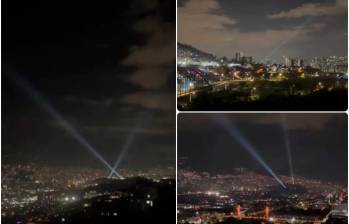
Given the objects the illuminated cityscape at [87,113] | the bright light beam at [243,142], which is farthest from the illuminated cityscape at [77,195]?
the bright light beam at [243,142]

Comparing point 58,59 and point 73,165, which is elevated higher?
point 58,59

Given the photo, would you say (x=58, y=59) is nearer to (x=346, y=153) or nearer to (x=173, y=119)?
(x=173, y=119)

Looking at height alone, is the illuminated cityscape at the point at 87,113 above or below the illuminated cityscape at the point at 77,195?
above

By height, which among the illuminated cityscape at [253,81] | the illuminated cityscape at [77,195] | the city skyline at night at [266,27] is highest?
the city skyline at night at [266,27]

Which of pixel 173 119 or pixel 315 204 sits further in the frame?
pixel 173 119

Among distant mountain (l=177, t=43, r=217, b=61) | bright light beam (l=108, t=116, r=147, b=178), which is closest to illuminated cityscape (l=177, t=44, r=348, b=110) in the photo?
distant mountain (l=177, t=43, r=217, b=61)

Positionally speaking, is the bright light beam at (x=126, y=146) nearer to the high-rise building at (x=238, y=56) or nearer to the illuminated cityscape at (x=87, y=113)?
the illuminated cityscape at (x=87, y=113)

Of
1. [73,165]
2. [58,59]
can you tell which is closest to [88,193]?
[73,165]

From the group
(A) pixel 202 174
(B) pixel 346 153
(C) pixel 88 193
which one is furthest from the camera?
(C) pixel 88 193
